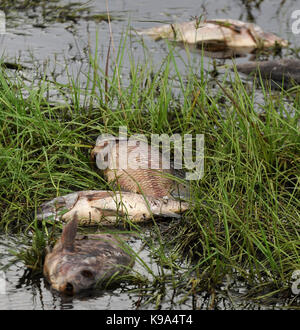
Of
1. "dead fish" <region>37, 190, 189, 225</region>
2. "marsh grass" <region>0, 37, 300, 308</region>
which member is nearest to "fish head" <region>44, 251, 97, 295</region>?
"marsh grass" <region>0, 37, 300, 308</region>

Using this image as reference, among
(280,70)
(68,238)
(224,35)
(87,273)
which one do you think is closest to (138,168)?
(68,238)

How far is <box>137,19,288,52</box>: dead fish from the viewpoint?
8383mm

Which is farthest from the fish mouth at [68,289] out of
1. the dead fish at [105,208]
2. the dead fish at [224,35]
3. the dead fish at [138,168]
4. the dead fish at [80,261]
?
the dead fish at [224,35]

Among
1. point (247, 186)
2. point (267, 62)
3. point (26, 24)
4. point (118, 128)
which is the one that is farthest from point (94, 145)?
point (26, 24)

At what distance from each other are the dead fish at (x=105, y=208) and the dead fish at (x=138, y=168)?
10cm

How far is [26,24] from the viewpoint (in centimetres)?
855

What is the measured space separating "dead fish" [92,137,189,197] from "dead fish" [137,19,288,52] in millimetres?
3194

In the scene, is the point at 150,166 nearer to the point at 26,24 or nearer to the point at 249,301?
the point at 249,301

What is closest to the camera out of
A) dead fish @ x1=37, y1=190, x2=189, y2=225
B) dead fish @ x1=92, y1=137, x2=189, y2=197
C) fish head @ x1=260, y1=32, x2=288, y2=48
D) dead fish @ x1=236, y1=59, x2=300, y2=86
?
dead fish @ x1=37, y1=190, x2=189, y2=225

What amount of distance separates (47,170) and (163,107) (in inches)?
43.8

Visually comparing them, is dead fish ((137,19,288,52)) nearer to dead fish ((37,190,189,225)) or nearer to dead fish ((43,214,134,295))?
dead fish ((37,190,189,225))

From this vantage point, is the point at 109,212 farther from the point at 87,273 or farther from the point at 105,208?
the point at 87,273

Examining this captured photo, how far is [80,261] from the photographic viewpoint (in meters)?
4.13

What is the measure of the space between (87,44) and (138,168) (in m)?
3.02
